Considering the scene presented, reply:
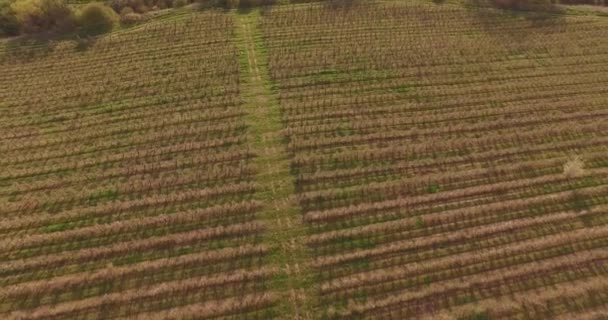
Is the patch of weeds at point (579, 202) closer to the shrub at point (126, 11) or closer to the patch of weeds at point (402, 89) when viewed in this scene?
the patch of weeds at point (402, 89)

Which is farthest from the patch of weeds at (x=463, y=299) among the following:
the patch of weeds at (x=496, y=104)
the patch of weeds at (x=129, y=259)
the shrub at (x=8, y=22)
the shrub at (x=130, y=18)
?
the shrub at (x=8, y=22)

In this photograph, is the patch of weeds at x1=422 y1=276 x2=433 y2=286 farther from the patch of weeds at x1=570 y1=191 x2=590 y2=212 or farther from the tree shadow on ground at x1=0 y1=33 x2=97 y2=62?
the tree shadow on ground at x1=0 y1=33 x2=97 y2=62

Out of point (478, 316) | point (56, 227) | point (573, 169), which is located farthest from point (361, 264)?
point (56, 227)

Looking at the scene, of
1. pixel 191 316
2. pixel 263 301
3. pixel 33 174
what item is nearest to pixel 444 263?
pixel 263 301

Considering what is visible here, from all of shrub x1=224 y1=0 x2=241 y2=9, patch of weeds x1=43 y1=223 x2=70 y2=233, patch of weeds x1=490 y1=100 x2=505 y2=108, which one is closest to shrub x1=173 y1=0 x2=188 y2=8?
shrub x1=224 y1=0 x2=241 y2=9

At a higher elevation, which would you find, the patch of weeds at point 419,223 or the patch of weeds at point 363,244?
the patch of weeds at point 419,223

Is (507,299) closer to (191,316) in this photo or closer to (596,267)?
(596,267)

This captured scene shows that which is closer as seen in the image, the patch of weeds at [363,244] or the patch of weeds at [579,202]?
the patch of weeds at [363,244]
